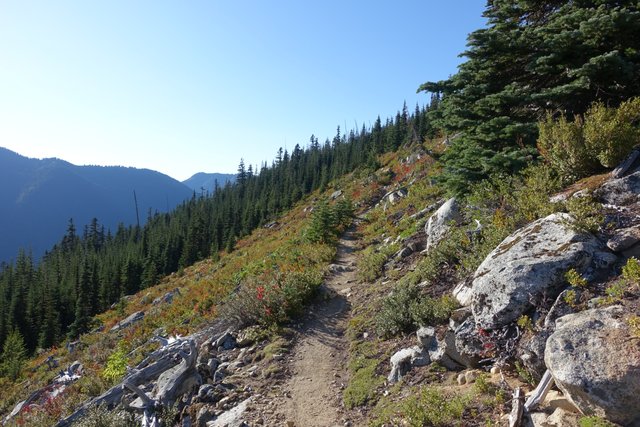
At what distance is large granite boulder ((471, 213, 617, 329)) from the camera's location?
5.30 metres

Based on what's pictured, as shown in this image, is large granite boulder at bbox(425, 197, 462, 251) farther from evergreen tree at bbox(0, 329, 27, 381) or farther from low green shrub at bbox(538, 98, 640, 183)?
evergreen tree at bbox(0, 329, 27, 381)

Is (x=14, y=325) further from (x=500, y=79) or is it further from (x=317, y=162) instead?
(x=317, y=162)

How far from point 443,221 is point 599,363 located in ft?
25.8

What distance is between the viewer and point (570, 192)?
711 cm

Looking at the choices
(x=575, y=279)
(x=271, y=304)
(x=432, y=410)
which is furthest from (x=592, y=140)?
(x=271, y=304)

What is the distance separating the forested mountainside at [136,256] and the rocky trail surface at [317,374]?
77.9 feet

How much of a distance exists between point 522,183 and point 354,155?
76.0 meters

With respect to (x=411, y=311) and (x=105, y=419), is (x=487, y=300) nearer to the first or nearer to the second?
(x=411, y=311)

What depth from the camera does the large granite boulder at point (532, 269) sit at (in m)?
5.30

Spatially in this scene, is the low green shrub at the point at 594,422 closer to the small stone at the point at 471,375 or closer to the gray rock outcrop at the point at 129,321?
the small stone at the point at 471,375

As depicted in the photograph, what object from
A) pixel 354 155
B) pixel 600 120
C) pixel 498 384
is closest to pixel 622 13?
pixel 600 120

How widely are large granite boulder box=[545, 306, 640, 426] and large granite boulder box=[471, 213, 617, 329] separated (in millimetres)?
971

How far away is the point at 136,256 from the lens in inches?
2618

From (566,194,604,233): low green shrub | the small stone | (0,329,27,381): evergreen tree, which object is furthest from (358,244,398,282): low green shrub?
(0,329,27,381): evergreen tree
